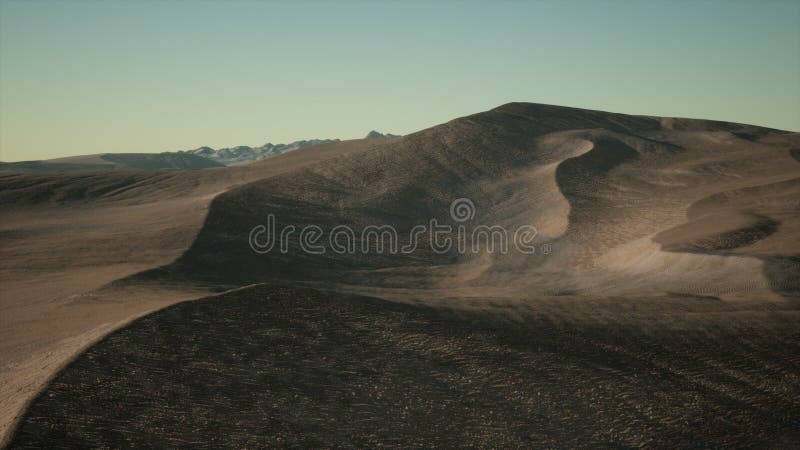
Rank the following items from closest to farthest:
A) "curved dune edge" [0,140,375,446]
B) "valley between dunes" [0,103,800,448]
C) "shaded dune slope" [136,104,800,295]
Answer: "valley between dunes" [0,103,800,448] < "curved dune edge" [0,140,375,446] < "shaded dune slope" [136,104,800,295]

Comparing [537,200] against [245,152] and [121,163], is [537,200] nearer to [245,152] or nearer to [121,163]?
[121,163]

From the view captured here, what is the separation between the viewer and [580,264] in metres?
30.9

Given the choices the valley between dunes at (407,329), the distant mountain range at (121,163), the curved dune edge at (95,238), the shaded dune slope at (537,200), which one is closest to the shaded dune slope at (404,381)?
the valley between dunes at (407,329)

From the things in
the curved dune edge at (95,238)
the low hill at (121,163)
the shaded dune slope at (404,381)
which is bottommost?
the shaded dune slope at (404,381)

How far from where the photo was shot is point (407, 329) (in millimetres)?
15797

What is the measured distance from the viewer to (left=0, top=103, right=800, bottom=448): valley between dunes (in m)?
12.3

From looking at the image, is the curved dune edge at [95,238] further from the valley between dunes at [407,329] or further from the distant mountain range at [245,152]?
the distant mountain range at [245,152]

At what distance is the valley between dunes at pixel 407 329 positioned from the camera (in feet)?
40.4

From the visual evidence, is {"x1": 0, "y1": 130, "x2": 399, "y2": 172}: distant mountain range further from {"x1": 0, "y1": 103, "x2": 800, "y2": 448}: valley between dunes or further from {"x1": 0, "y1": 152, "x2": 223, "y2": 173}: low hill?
{"x1": 0, "y1": 103, "x2": 800, "y2": 448}: valley between dunes

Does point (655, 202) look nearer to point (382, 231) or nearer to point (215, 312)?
point (382, 231)

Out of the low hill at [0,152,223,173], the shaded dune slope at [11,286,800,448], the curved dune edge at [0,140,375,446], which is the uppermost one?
the low hill at [0,152,223,173]

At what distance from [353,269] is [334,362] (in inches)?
723

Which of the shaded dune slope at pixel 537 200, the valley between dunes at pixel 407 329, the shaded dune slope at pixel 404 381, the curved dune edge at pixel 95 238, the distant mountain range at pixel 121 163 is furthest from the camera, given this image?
the distant mountain range at pixel 121 163

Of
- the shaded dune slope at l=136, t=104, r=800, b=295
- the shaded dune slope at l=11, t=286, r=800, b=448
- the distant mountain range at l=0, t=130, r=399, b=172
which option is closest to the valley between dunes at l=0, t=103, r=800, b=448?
the shaded dune slope at l=11, t=286, r=800, b=448
